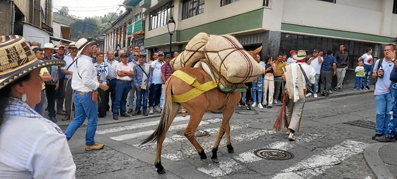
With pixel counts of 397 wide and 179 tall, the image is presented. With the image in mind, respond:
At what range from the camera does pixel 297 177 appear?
14.3 feet

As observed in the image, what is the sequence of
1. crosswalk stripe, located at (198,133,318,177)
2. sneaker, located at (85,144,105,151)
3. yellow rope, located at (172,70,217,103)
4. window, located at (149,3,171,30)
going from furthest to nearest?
A: window, located at (149,3,171,30)
sneaker, located at (85,144,105,151)
yellow rope, located at (172,70,217,103)
crosswalk stripe, located at (198,133,318,177)

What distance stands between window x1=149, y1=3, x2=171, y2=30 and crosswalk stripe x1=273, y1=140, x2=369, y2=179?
20.2 meters

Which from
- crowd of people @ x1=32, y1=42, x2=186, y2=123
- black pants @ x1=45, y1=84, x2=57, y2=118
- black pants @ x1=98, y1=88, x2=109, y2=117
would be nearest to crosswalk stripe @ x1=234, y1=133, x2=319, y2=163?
crowd of people @ x1=32, y1=42, x2=186, y2=123

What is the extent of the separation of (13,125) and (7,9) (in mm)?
13070

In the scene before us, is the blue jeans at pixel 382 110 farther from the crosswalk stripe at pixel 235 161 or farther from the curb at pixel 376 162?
the crosswalk stripe at pixel 235 161

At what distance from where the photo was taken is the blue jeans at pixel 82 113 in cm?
524

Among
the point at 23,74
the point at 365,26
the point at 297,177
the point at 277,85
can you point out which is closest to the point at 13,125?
the point at 23,74

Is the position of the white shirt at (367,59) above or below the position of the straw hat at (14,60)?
above

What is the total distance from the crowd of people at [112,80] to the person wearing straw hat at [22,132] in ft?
21.2

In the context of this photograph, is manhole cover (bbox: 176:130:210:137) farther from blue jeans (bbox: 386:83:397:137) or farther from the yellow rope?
blue jeans (bbox: 386:83:397:137)

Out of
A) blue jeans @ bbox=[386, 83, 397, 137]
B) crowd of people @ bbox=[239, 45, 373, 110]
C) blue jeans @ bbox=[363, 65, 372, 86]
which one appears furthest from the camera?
blue jeans @ bbox=[363, 65, 372, 86]

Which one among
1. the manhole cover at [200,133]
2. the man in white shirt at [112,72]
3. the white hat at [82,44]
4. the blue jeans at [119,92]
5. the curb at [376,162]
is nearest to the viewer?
the curb at [376,162]

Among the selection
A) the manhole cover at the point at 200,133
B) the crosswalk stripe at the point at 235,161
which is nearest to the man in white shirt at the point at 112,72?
the manhole cover at the point at 200,133

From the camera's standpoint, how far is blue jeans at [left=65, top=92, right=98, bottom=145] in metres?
5.24
